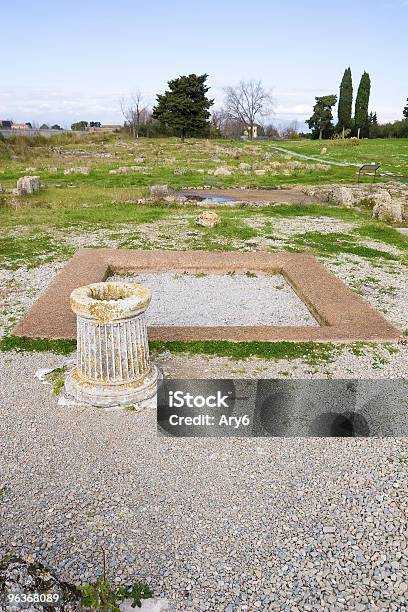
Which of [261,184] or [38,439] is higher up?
[261,184]

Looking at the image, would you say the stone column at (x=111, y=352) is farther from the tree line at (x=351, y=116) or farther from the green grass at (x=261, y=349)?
the tree line at (x=351, y=116)

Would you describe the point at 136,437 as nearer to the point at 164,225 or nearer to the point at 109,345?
the point at 109,345

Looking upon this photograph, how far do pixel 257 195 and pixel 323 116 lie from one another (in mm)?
44331

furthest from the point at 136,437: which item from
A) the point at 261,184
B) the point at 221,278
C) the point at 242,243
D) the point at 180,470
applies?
the point at 261,184

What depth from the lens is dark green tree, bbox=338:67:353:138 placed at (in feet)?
188

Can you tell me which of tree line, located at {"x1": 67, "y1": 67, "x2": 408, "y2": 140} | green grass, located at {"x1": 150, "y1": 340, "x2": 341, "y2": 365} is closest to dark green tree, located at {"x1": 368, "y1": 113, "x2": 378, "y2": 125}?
tree line, located at {"x1": 67, "y1": 67, "x2": 408, "y2": 140}

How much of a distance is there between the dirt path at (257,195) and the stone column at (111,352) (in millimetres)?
12251

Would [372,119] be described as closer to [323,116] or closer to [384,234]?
[323,116]

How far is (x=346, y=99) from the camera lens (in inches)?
2250

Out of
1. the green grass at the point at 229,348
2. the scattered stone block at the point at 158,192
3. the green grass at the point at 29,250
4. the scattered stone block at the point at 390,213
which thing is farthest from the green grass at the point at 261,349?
the scattered stone block at the point at 158,192

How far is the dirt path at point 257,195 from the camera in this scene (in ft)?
57.5

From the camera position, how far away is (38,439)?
174 inches

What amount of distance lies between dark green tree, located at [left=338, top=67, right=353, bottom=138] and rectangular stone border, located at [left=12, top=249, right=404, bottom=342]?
2089 inches

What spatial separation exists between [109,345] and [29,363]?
1.42 m
